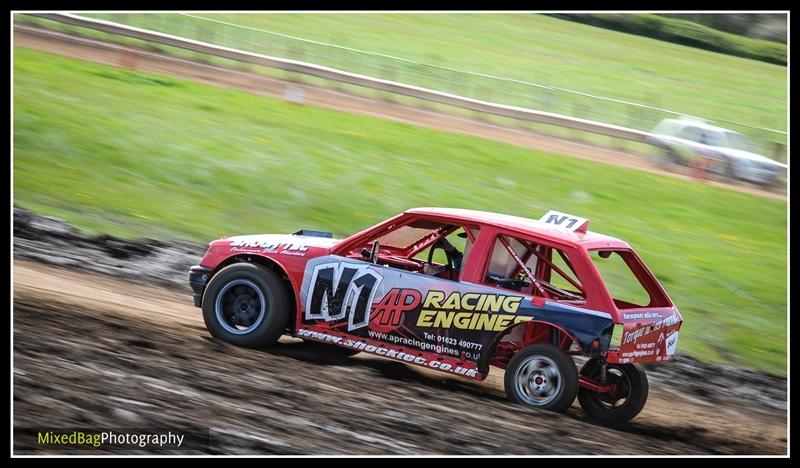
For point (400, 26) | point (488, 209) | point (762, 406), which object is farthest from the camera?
point (400, 26)

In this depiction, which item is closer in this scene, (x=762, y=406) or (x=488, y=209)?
(x=762, y=406)

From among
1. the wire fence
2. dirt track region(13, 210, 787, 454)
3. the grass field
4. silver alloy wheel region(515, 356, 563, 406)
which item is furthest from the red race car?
the wire fence

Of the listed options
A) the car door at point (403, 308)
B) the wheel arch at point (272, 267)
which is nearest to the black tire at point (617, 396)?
the car door at point (403, 308)

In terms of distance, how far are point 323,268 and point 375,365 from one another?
1087mm

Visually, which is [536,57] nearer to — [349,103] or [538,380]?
[349,103]

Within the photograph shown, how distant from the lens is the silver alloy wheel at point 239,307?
866 cm

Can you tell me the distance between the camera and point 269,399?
7562 mm

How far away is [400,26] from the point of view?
655 inches

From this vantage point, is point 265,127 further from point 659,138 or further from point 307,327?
point 307,327

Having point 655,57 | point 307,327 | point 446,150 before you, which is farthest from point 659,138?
point 307,327

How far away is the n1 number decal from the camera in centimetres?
838

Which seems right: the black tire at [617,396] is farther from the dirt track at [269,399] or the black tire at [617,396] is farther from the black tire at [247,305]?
the black tire at [247,305]

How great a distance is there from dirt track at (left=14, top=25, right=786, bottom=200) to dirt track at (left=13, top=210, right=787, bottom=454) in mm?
→ 7980

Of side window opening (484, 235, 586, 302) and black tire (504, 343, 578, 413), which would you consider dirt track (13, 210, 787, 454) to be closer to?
black tire (504, 343, 578, 413)
